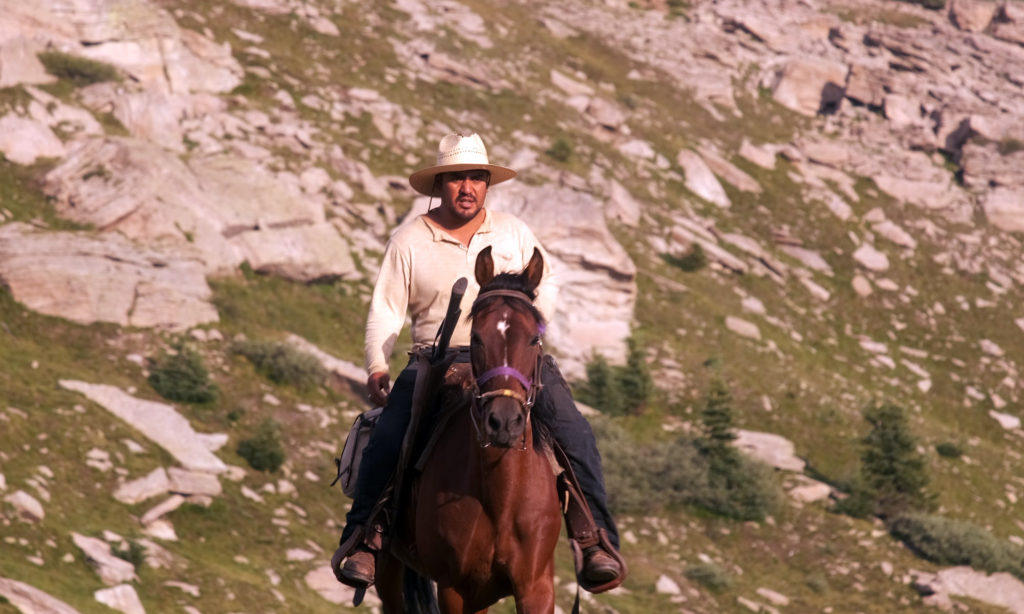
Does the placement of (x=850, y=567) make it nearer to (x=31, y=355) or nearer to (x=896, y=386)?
(x=896, y=386)

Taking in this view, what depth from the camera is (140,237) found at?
28.8m

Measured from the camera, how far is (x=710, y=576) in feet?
83.7

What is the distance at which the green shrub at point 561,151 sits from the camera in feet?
145

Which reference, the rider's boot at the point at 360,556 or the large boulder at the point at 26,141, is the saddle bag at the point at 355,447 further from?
the large boulder at the point at 26,141

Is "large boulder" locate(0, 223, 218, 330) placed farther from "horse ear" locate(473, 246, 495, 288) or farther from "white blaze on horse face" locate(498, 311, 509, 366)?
"white blaze on horse face" locate(498, 311, 509, 366)

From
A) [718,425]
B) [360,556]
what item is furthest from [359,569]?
[718,425]

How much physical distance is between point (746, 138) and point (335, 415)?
33666 millimetres

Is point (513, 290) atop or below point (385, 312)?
atop

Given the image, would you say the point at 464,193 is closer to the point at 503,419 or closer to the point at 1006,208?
the point at 503,419

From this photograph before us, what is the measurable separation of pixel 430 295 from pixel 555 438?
1.51 metres

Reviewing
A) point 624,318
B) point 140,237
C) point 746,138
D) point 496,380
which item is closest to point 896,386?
point 624,318

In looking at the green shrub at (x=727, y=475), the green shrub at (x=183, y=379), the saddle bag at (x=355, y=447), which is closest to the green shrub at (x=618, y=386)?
the green shrub at (x=727, y=475)

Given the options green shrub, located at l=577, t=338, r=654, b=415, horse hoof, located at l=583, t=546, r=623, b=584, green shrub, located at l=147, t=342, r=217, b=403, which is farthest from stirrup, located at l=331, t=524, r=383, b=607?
green shrub, located at l=577, t=338, r=654, b=415

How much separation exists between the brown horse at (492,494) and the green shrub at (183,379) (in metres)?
16.8
